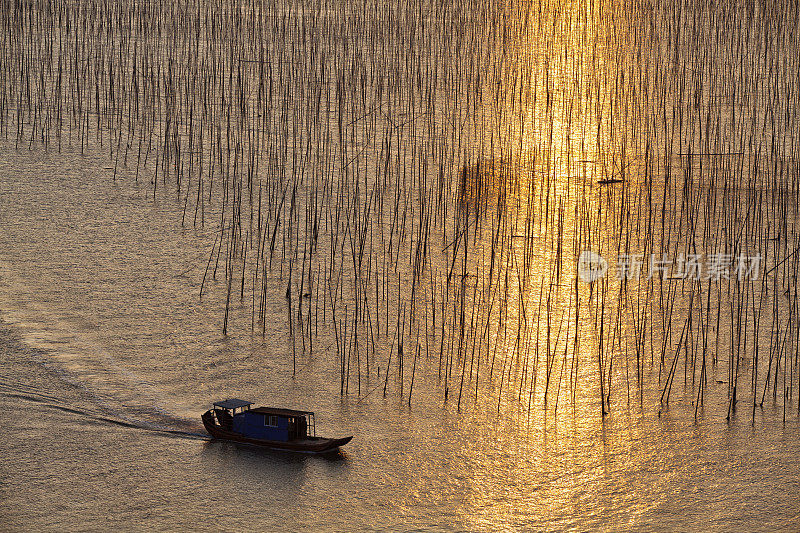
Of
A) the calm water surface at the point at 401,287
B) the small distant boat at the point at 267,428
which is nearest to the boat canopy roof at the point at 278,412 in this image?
the small distant boat at the point at 267,428

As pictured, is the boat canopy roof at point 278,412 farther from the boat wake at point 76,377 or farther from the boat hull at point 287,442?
the boat wake at point 76,377

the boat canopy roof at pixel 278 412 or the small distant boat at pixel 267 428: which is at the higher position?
the boat canopy roof at pixel 278 412

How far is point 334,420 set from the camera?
3.12 metres

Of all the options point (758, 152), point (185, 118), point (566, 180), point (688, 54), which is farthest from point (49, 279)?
point (688, 54)

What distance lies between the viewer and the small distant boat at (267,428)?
2924 millimetres

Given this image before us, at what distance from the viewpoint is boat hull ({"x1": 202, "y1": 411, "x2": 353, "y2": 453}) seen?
2916mm

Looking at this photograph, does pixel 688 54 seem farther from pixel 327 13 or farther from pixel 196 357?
pixel 196 357

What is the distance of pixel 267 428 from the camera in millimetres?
2943

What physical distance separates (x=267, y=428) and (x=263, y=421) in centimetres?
2

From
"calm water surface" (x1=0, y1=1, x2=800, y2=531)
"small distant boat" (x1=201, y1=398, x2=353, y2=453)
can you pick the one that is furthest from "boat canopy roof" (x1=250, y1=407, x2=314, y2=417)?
"calm water surface" (x1=0, y1=1, x2=800, y2=531)

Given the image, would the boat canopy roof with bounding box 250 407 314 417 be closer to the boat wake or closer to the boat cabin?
the boat cabin

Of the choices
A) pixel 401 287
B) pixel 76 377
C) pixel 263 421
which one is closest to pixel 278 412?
pixel 263 421

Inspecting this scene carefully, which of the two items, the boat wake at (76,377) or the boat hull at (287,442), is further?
the boat wake at (76,377)

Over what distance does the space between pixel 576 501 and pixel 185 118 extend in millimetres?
3649
